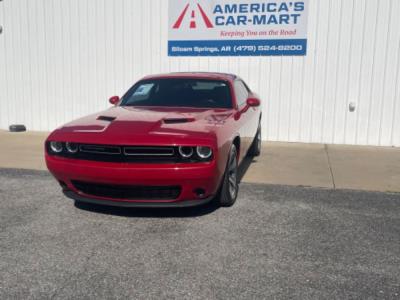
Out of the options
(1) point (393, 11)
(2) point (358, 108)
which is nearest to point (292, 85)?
(2) point (358, 108)

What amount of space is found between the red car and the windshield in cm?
63

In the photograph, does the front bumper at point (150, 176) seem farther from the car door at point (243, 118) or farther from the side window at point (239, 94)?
the side window at point (239, 94)

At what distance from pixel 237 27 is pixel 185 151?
5586 millimetres

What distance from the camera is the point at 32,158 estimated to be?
7340 mm

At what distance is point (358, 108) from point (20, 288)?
24.3 ft

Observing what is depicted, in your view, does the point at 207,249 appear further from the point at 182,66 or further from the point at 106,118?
the point at 182,66

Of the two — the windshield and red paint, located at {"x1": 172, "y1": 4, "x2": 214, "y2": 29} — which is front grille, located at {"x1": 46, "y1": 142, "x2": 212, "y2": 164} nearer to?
the windshield

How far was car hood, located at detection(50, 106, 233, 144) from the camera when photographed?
160 inches

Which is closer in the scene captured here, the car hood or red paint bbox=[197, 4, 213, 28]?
the car hood

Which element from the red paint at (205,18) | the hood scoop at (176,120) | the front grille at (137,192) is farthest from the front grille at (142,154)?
the red paint at (205,18)

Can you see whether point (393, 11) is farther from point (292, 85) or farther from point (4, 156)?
point (4, 156)

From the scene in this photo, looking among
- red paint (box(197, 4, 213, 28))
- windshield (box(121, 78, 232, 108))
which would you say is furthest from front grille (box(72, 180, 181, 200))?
red paint (box(197, 4, 213, 28))

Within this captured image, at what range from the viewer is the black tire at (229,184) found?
4.57 m

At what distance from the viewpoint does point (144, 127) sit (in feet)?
14.1
